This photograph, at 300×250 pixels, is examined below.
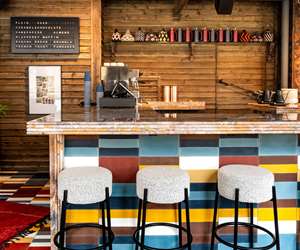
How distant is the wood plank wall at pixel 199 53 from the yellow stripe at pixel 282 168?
4.56 metres

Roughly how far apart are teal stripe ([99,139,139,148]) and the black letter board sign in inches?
160

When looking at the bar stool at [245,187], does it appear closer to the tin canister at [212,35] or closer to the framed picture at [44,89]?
the framed picture at [44,89]

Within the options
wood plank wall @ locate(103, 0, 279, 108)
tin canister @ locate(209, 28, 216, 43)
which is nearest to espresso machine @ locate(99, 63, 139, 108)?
wood plank wall @ locate(103, 0, 279, 108)

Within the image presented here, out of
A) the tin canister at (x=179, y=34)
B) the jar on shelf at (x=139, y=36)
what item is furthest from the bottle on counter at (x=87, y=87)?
the tin canister at (x=179, y=34)

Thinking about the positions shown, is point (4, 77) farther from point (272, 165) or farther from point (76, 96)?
point (272, 165)

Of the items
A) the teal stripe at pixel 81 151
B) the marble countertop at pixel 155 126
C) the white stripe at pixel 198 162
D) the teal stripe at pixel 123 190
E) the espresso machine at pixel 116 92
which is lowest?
the teal stripe at pixel 123 190

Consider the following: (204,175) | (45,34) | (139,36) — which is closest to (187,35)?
(139,36)

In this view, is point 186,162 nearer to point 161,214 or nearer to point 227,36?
point 161,214

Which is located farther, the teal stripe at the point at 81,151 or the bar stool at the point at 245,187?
the teal stripe at the point at 81,151

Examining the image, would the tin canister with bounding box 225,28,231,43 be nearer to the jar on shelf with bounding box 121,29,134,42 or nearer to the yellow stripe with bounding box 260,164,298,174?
the jar on shelf with bounding box 121,29,134,42

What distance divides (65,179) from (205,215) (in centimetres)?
111

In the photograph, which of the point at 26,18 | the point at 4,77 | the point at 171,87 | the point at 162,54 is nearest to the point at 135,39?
the point at 162,54

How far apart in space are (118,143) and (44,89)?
423 cm

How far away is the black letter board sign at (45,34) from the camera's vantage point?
6891mm
